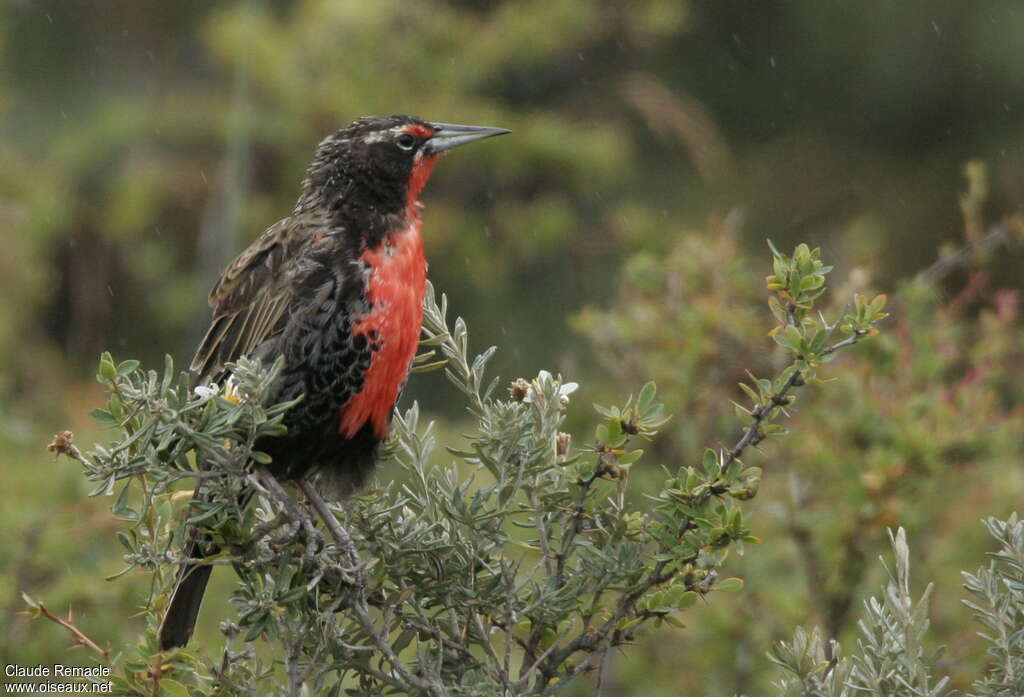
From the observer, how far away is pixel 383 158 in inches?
148

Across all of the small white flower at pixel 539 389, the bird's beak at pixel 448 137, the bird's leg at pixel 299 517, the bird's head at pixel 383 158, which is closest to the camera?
the small white flower at pixel 539 389

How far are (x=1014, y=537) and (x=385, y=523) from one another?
104cm

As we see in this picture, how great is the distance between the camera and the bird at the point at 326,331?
326 centimetres

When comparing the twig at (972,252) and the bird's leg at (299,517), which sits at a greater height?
the bird's leg at (299,517)

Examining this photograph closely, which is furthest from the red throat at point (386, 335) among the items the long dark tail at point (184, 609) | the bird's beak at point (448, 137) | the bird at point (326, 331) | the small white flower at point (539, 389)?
the small white flower at point (539, 389)

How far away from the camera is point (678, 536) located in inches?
97.8

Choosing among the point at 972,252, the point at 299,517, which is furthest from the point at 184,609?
the point at 972,252

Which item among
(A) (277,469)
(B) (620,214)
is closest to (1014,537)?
(A) (277,469)

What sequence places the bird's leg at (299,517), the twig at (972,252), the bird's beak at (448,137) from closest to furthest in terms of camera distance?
the bird's leg at (299,517) → the bird's beak at (448,137) → the twig at (972,252)

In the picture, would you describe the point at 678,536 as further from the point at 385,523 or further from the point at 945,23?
the point at 945,23

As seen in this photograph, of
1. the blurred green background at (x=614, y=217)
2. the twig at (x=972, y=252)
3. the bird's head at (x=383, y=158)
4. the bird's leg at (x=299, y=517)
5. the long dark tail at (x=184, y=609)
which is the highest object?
the bird's head at (x=383, y=158)

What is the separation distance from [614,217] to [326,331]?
498cm

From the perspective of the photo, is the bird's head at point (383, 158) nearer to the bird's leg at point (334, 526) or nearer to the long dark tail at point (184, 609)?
the bird's leg at point (334, 526)

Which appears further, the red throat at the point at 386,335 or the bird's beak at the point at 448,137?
the bird's beak at the point at 448,137
